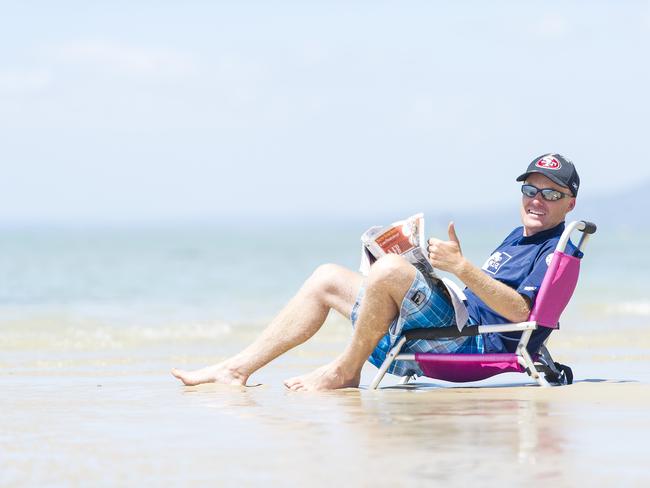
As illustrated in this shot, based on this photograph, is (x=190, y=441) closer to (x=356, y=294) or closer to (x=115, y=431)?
(x=115, y=431)

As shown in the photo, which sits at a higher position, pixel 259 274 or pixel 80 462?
pixel 80 462

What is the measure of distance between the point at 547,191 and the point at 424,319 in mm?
876

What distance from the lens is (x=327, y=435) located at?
450cm

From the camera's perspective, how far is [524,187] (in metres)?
6.06

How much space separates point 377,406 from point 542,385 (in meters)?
1.06

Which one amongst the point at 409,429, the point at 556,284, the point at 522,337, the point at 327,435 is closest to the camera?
the point at 327,435

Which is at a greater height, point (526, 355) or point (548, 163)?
point (548, 163)

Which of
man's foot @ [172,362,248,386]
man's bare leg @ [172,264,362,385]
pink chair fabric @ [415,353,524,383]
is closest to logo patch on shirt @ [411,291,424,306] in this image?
pink chair fabric @ [415,353,524,383]

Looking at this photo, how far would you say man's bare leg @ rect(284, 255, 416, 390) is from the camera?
18.9ft

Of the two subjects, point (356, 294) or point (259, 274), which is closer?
point (356, 294)

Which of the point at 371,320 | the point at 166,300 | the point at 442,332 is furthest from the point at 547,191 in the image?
the point at 166,300

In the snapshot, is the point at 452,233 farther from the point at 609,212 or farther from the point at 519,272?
the point at 609,212

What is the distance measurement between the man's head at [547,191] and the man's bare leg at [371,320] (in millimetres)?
722

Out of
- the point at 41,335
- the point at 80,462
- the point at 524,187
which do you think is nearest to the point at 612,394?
the point at 524,187
